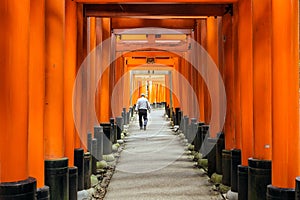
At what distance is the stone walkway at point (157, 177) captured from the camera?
7.74 metres

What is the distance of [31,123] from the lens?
4977 millimetres

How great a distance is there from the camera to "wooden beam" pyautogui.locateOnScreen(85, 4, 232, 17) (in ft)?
25.9

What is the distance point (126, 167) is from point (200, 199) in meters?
3.51

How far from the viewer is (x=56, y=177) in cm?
562

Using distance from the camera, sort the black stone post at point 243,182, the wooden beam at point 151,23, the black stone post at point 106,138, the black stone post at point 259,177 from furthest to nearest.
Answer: the black stone post at point 106,138 → the wooden beam at point 151,23 → the black stone post at point 243,182 → the black stone post at point 259,177

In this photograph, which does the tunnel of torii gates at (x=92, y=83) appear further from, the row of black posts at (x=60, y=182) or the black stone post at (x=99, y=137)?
the black stone post at (x=99, y=137)

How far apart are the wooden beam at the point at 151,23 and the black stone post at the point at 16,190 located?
24.4ft

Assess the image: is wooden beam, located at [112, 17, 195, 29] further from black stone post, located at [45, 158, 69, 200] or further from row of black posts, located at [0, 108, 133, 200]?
black stone post, located at [45, 158, 69, 200]

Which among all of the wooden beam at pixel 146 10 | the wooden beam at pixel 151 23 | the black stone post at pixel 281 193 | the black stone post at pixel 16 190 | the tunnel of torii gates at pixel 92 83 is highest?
the wooden beam at pixel 151 23

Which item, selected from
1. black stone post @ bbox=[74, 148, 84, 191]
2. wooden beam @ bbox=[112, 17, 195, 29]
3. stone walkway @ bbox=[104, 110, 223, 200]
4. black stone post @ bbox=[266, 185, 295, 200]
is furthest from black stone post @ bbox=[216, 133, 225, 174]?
black stone post @ bbox=[266, 185, 295, 200]

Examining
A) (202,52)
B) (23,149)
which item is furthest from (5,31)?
(202,52)

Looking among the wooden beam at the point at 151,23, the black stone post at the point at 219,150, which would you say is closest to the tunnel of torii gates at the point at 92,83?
the black stone post at the point at 219,150

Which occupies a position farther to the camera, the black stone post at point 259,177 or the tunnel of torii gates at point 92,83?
the black stone post at point 259,177

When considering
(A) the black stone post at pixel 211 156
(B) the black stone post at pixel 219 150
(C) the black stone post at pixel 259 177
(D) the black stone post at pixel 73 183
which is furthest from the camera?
(A) the black stone post at pixel 211 156
